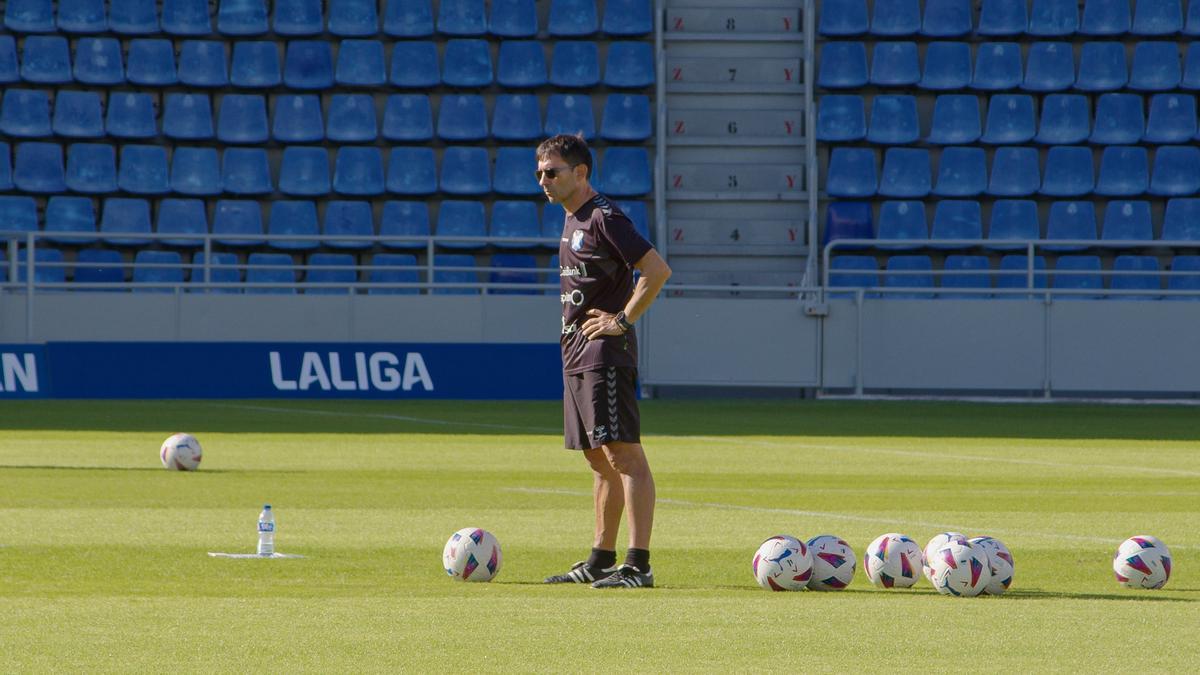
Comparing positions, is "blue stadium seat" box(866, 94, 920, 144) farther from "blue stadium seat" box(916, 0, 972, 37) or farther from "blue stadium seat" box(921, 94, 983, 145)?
"blue stadium seat" box(916, 0, 972, 37)

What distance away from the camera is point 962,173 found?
2728 centimetres

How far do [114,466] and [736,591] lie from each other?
7.95m

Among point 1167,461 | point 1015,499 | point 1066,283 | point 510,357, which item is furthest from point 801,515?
point 1066,283

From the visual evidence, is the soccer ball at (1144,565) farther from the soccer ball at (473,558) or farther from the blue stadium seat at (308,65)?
the blue stadium seat at (308,65)

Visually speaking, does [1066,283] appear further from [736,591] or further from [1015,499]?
[736,591]

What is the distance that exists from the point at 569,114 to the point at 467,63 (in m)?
1.79

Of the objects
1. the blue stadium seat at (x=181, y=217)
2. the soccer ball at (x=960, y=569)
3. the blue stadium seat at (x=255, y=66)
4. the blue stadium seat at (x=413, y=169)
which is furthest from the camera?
the blue stadium seat at (x=255, y=66)

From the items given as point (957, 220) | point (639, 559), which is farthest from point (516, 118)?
point (639, 559)

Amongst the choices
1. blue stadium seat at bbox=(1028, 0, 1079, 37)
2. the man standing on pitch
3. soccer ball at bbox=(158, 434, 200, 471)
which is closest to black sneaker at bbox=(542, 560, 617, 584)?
the man standing on pitch

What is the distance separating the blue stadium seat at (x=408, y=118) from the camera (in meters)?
27.6

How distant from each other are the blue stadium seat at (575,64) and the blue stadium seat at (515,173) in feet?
4.21

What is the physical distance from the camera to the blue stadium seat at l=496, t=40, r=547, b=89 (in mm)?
27844

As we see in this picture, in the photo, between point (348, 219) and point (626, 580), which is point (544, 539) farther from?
point (348, 219)

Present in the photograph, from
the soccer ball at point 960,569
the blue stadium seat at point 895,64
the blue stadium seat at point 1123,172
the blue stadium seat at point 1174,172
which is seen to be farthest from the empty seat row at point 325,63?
the soccer ball at point 960,569
